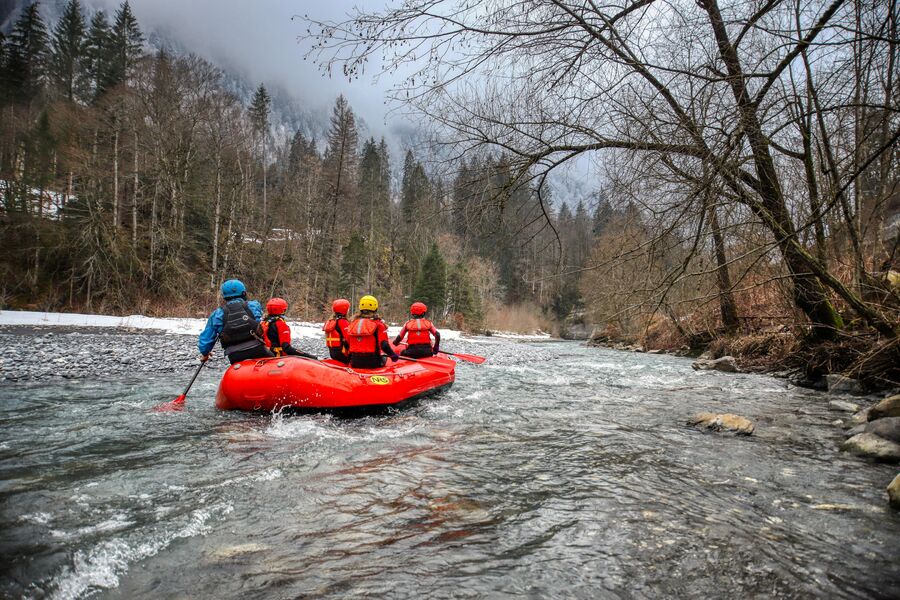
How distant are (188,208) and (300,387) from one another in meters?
22.1

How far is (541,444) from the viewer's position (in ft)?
17.4

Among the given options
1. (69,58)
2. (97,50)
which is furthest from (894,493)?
(97,50)

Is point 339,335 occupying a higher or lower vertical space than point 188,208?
lower

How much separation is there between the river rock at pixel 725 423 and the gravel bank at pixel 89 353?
31.2 ft

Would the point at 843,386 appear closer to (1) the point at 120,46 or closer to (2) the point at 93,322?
(2) the point at 93,322

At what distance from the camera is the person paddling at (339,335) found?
786 centimetres

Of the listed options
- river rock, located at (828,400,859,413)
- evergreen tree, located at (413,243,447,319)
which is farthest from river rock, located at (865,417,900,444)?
evergreen tree, located at (413,243,447,319)

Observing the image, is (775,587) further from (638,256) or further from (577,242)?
(577,242)

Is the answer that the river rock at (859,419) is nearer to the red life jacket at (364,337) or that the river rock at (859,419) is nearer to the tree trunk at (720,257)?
the tree trunk at (720,257)

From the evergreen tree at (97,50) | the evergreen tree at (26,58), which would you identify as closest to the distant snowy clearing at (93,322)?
the evergreen tree at (97,50)

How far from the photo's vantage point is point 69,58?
121 ft

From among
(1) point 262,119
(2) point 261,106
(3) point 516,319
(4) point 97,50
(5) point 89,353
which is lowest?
(5) point 89,353

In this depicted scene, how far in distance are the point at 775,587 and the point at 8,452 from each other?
236 inches

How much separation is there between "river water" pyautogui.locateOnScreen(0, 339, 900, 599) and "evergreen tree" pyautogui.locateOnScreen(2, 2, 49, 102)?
4343 centimetres
